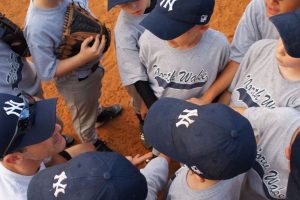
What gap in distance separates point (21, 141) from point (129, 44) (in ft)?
3.86

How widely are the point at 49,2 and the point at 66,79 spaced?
0.69m

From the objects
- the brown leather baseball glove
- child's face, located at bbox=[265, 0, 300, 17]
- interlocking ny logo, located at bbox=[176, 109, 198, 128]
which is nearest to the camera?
interlocking ny logo, located at bbox=[176, 109, 198, 128]

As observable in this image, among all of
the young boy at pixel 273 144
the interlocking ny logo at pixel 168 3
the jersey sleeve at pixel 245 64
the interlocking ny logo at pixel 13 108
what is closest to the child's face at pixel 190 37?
the interlocking ny logo at pixel 168 3

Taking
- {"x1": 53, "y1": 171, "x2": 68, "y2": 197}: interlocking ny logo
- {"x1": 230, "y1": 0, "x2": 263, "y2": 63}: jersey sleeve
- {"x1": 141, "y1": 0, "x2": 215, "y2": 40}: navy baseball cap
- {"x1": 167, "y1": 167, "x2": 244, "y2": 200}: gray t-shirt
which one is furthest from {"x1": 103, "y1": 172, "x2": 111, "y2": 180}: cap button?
{"x1": 230, "y1": 0, "x2": 263, "y2": 63}: jersey sleeve

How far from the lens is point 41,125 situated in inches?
87.8

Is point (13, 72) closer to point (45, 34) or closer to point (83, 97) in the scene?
point (45, 34)

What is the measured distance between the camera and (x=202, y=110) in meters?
1.92

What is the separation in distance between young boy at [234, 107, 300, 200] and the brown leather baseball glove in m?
1.45

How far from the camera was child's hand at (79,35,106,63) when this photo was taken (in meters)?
2.88

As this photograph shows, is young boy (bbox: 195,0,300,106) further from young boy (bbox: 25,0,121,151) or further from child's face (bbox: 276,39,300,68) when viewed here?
young boy (bbox: 25,0,121,151)

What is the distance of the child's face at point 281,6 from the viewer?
2.29m

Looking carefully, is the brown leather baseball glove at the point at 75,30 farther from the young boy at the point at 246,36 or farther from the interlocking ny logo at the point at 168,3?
the young boy at the point at 246,36

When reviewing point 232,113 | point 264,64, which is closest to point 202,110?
point 232,113

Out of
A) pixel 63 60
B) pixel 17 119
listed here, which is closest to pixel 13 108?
pixel 17 119
